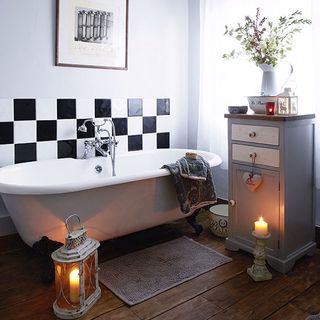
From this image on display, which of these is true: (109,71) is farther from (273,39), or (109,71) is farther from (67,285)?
(67,285)

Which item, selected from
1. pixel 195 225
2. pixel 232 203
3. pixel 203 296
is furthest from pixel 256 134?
pixel 203 296

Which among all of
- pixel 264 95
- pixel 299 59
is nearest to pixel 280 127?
pixel 264 95

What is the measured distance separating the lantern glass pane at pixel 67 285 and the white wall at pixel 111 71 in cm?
111

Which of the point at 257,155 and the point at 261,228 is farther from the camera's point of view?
the point at 257,155

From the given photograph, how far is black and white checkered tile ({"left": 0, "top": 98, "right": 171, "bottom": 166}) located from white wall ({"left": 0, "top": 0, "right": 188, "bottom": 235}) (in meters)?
0.07

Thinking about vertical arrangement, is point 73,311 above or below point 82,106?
below

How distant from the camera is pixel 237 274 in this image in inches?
83.5

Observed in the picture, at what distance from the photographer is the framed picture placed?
8.72 ft

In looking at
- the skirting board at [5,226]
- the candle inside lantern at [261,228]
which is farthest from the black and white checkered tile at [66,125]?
the candle inside lantern at [261,228]

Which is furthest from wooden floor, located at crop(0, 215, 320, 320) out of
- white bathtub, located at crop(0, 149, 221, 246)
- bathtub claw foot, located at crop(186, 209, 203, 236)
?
bathtub claw foot, located at crop(186, 209, 203, 236)

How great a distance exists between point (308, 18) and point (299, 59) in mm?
260

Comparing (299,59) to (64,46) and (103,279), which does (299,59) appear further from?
(103,279)

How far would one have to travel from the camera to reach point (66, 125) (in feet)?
9.07

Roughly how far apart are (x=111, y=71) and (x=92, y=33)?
327 millimetres
